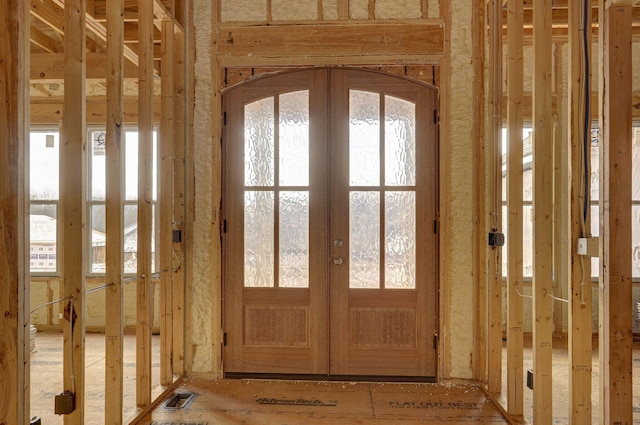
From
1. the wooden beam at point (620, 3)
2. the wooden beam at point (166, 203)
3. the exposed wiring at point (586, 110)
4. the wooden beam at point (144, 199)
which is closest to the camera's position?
the wooden beam at point (620, 3)

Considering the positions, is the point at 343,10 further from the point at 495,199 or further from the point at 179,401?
the point at 179,401

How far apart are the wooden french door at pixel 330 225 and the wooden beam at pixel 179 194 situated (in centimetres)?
33

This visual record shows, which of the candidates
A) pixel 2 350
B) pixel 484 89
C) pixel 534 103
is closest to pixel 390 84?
pixel 484 89

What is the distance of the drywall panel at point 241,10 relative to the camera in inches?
153

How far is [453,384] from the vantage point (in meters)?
3.77

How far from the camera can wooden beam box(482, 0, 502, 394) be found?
339 cm

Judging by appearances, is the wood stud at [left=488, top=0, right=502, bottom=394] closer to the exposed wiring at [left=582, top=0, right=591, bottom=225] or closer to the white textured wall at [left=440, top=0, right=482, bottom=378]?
the white textured wall at [left=440, top=0, right=482, bottom=378]

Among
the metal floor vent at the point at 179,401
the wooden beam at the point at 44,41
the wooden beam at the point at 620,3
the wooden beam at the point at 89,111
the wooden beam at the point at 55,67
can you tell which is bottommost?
the metal floor vent at the point at 179,401

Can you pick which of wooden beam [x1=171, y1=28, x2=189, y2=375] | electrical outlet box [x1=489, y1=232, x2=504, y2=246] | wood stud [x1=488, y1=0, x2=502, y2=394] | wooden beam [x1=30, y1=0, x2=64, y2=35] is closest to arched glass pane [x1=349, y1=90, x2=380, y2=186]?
wood stud [x1=488, y1=0, x2=502, y2=394]

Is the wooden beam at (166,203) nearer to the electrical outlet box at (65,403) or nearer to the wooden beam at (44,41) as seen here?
the electrical outlet box at (65,403)

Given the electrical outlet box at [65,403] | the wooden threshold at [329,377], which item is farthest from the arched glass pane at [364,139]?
the electrical outlet box at [65,403]

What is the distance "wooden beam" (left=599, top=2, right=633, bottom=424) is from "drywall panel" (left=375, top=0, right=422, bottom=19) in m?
1.91

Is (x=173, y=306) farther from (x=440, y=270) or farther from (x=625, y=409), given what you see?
(x=625, y=409)

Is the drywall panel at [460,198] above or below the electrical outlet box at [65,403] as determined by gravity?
above
